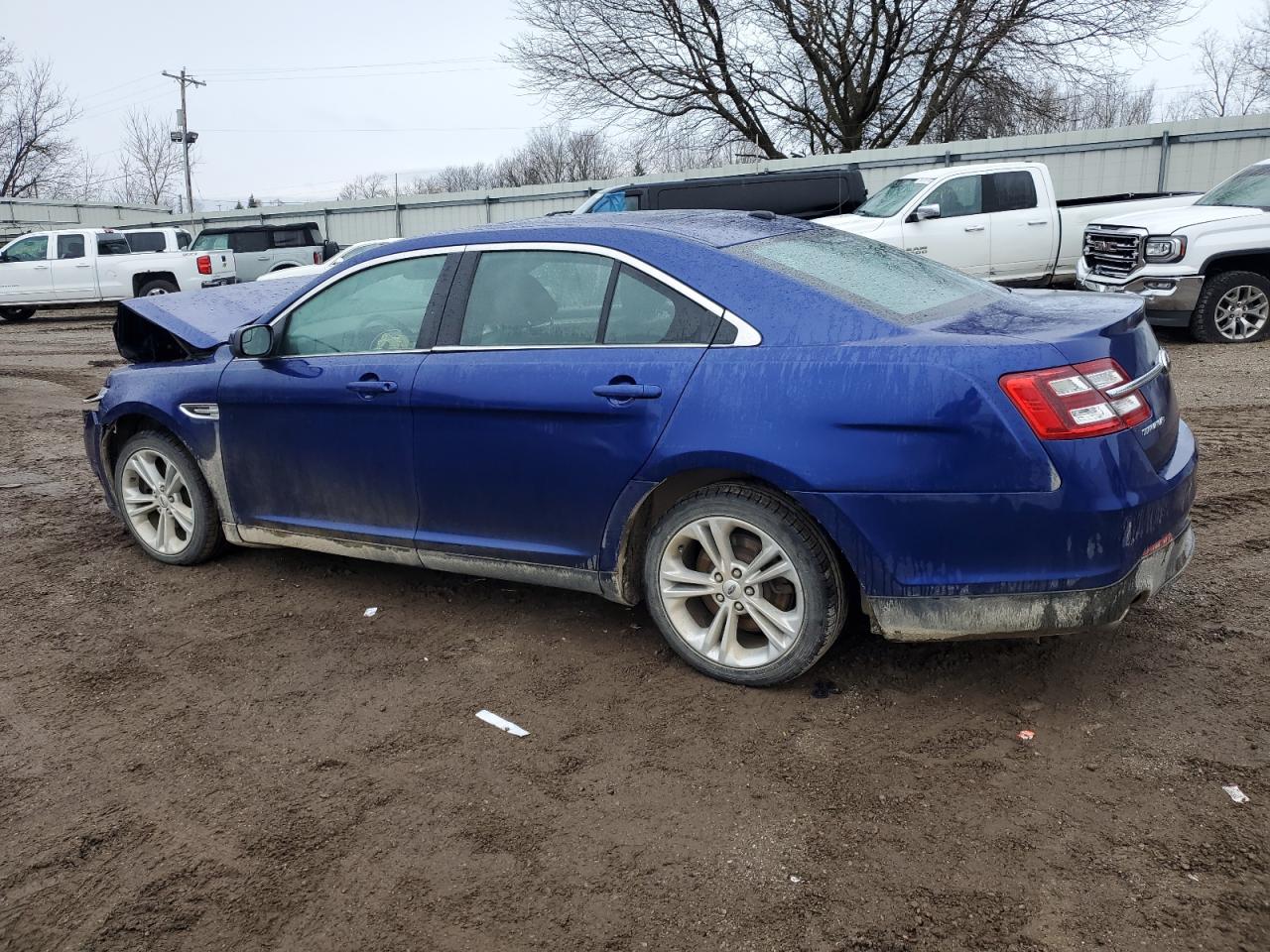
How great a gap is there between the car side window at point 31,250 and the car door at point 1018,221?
58.9 feet

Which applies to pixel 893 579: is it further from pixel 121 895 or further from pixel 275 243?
pixel 275 243

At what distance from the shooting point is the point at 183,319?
16.8 feet

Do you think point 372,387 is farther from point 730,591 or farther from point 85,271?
point 85,271

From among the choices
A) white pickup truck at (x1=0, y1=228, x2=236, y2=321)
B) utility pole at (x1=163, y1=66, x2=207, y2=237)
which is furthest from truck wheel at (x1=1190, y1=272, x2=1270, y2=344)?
utility pole at (x1=163, y1=66, x2=207, y2=237)

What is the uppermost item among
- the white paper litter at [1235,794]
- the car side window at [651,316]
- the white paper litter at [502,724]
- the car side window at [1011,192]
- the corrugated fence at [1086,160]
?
the corrugated fence at [1086,160]

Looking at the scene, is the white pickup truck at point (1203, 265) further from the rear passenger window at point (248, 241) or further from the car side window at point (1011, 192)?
the rear passenger window at point (248, 241)

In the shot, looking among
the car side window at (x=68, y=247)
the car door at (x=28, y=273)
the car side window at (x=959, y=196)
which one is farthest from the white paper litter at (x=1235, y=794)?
the car door at (x=28, y=273)

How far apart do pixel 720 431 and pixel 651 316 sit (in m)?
0.53

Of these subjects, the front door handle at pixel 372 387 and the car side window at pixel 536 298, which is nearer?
the car side window at pixel 536 298

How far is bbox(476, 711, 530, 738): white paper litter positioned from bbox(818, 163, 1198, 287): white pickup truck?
1098 cm

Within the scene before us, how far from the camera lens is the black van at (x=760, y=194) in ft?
53.0

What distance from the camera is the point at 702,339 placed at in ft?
11.5

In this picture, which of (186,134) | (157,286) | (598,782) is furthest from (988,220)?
(186,134)

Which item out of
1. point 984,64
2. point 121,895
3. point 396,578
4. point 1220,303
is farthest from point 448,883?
point 984,64
